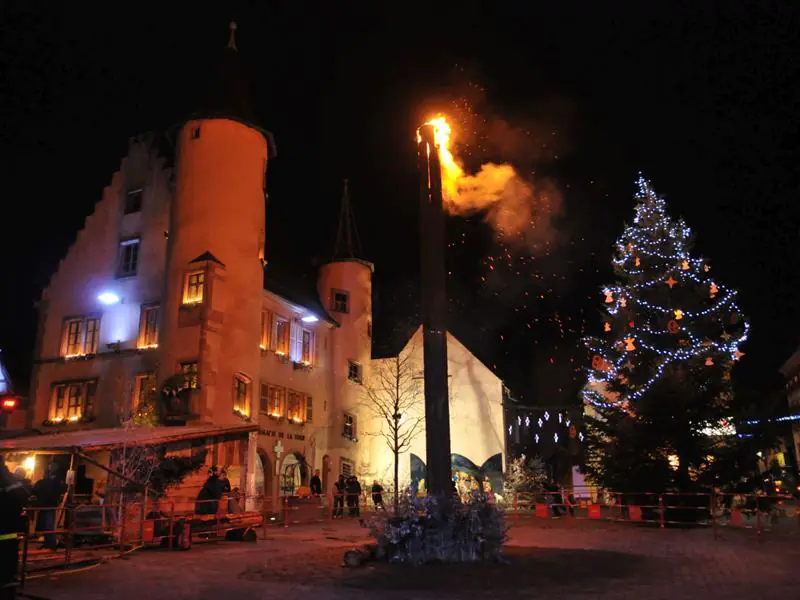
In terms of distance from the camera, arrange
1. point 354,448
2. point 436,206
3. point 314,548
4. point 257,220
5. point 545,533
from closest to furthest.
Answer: point 436,206, point 314,548, point 545,533, point 257,220, point 354,448

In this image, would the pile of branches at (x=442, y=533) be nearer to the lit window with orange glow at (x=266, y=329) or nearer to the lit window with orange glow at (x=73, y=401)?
the lit window with orange glow at (x=266, y=329)

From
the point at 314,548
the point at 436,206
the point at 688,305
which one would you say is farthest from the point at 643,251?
the point at 314,548

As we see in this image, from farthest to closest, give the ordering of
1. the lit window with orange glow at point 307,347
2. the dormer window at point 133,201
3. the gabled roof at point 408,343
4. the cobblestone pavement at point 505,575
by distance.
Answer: the gabled roof at point 408,343 < the lit window with orange glow at point 307,347 < the dormer window at point 133,201 < the cobblestone pavement at point 505,575

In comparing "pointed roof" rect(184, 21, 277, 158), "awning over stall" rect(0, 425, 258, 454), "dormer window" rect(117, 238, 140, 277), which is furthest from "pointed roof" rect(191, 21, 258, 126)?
"awning over stall" rect(0, 425, 258, 454)

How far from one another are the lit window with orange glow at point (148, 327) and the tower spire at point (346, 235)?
1296cm

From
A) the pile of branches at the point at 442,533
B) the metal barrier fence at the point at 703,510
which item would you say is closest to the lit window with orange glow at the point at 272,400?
the metal barrier fence at the point at 703,510

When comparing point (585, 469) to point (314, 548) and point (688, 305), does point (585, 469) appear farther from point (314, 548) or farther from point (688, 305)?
point (314, 548)

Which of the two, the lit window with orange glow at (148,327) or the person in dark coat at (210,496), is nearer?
the person in dark coat at (210,496)

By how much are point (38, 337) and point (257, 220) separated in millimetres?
11736

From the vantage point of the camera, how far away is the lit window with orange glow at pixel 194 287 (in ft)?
93.7

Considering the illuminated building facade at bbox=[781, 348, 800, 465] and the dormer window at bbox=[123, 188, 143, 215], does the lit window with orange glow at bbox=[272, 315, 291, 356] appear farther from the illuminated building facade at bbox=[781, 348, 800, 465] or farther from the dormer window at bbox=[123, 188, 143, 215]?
the illuminated building facade at bbox=[781, 348, 800, 465]

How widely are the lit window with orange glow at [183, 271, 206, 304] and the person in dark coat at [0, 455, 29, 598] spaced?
21.1 m

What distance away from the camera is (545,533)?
65.4ft

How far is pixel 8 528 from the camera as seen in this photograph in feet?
24.8
